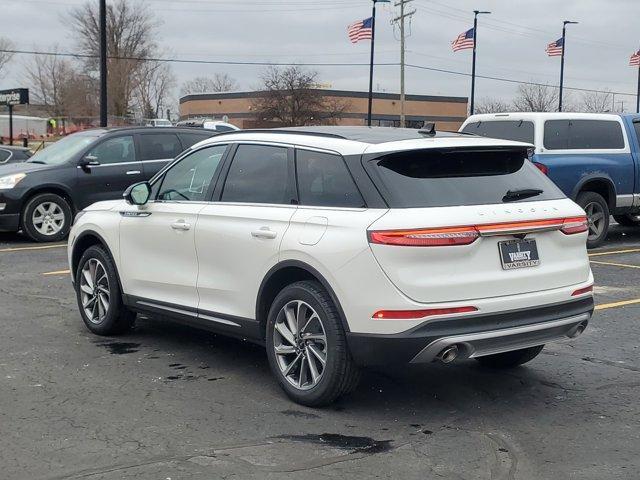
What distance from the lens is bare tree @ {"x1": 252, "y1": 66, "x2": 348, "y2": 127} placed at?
61438 mm

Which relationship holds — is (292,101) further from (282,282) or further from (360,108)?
(282,282)

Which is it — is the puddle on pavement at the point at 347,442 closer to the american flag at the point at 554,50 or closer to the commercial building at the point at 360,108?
the american flag at the point at 554,50

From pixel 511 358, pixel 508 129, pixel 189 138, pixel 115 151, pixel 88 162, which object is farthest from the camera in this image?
pixel 189 138

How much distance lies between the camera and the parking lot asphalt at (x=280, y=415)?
4.19 metres

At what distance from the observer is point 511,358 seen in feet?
19.5

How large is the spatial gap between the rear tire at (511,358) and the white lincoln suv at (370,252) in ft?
0.04

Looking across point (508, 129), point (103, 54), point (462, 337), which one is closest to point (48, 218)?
point (508, 129)

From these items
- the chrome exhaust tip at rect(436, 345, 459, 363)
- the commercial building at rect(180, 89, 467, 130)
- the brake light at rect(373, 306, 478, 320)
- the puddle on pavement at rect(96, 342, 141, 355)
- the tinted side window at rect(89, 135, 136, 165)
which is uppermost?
the commercial building at rect(180, 89, 467, 130)

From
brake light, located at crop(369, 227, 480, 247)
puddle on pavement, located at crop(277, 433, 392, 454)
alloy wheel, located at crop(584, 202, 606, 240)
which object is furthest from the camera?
alloy wheel, located at crop(584, 202, 606, 240)

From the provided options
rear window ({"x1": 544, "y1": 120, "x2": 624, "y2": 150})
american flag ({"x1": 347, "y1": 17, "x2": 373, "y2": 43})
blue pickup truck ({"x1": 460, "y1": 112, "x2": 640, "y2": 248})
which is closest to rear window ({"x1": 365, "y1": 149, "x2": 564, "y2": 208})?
blue pickup truck ({"x1": 460, "y1": 112, "x2": 640, "y2": 248})

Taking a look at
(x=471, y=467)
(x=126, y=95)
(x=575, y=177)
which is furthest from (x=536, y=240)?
(x=126, y=95)

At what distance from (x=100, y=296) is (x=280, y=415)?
8.78 feet

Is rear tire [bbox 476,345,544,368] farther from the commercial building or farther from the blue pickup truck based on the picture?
the commercial building

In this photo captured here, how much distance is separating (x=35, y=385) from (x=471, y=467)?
3.03 meters
